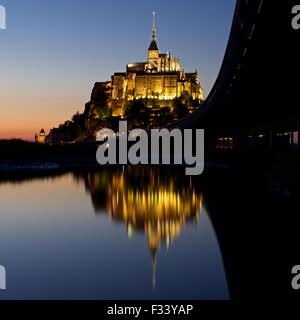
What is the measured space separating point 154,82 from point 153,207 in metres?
140

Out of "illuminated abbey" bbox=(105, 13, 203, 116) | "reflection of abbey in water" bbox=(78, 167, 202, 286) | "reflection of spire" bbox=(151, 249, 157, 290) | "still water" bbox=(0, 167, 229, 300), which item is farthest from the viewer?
"illuminated abbey" bbox=(105, 13, 203, 116)

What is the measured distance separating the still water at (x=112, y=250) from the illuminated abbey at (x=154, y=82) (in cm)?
13365

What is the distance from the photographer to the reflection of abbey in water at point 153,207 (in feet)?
58.7

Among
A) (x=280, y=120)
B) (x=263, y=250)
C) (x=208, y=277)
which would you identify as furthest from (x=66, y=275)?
(x=280, y=120)

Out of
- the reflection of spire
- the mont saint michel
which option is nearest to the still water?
the reflection of spire

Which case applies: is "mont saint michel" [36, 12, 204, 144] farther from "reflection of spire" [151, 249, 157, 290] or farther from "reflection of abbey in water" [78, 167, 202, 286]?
"reflection of spire" [151, 249, 157, 290]

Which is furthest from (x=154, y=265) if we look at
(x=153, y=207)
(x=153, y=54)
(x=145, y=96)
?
(x=153, y=54)

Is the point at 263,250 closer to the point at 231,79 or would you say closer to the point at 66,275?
the point at 66,275

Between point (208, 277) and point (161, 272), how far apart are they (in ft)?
3.55

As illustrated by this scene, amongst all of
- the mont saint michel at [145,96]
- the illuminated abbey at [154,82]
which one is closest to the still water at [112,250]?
the mont saint michel at [145,96]

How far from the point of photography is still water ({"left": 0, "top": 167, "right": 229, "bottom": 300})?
10.6 m

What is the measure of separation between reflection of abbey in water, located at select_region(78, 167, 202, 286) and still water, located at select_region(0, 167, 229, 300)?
40 mm

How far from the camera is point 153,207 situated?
24.8 m
